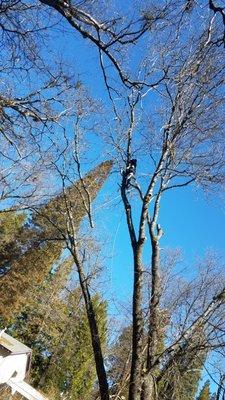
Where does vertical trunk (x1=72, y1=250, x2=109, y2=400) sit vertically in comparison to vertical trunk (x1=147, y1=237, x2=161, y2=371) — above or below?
below

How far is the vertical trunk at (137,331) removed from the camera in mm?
4656

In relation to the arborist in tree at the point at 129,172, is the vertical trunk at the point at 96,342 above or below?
below

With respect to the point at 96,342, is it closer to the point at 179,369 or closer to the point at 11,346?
the point at 179,369

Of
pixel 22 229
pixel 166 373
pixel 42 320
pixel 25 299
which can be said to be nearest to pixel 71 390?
pixel 42 320

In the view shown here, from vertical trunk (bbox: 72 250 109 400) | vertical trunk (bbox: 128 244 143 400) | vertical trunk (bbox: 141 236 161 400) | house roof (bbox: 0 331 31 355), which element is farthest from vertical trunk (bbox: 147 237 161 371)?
house roof (bbox: 0 331 31 355)

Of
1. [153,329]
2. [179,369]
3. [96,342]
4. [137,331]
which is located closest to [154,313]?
[153,329]

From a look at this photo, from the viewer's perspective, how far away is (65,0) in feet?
10.4

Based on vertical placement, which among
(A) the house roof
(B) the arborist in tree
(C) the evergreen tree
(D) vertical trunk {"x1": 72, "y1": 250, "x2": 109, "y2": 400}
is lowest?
(D) vertical trunk {"x1": 72, "y1": 250, "x2": 109, "y2": 400}

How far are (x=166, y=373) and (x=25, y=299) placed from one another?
23.4 meters

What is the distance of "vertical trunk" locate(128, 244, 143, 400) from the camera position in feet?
15.3

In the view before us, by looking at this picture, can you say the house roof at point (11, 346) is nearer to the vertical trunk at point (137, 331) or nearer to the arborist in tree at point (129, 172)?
the arborist in tree at point (129, 172)

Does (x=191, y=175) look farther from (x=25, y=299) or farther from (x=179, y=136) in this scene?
(x=25, y=299)

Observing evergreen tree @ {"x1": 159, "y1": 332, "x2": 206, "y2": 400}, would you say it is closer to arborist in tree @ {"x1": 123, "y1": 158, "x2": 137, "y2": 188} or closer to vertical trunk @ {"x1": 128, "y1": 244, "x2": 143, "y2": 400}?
vertical trunk @ {"x1": 128, "y1": 244, "x2": 143, "y2": 400}

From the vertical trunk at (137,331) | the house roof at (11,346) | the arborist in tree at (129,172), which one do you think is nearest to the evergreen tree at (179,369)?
the vertical trunk at (137,331)
